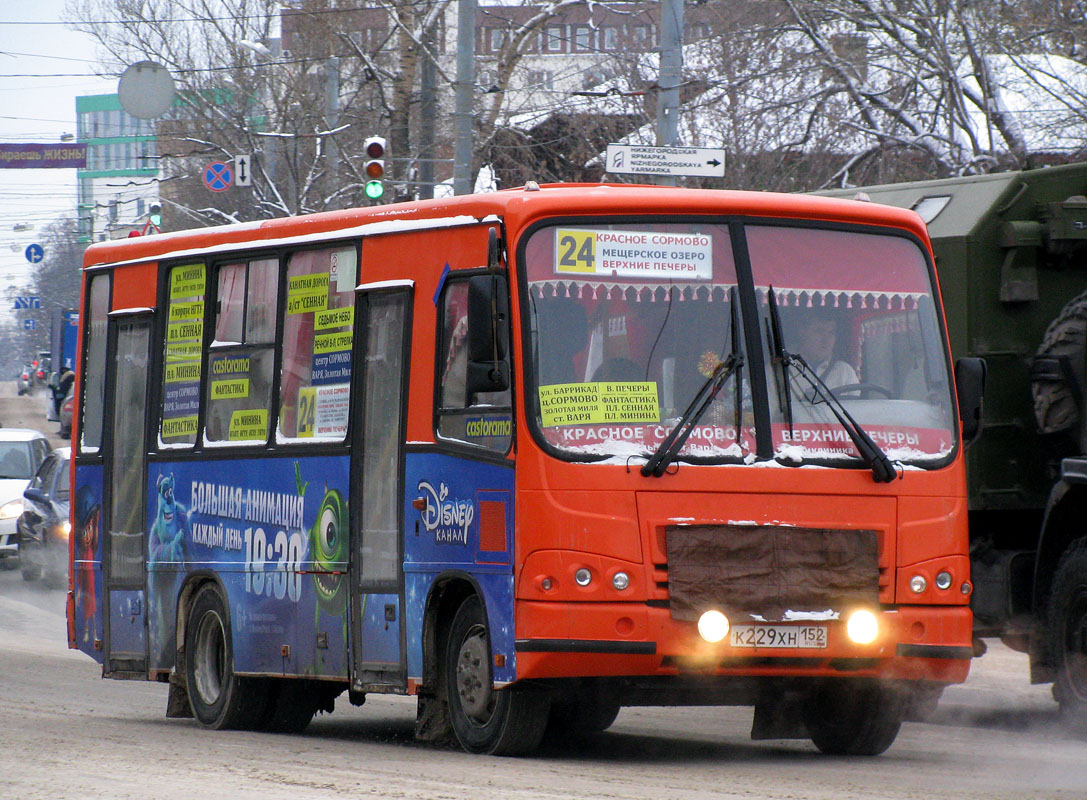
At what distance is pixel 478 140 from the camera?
31.1 meters

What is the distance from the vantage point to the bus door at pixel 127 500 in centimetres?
1266

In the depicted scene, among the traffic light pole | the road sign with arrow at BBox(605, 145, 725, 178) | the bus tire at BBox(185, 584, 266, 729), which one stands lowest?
the bus tire at BBox(185, 584, 266, 729)

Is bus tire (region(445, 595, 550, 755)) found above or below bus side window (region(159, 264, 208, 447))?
below

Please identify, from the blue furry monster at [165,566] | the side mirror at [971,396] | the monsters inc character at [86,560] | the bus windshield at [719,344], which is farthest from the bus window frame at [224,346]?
the side mirror at [971,396]

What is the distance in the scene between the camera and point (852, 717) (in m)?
9.94

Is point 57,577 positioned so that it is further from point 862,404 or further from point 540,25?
point 862,404

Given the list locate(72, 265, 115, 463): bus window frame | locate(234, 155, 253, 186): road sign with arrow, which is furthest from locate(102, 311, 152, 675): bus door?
locate(234, 155, 253, 186): road sign with arrow

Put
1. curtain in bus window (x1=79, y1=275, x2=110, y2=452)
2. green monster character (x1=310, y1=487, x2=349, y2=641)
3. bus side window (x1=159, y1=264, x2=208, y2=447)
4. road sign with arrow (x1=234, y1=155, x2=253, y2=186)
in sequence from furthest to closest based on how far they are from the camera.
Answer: road sign with arrow (x1=234, y1=155, x2=253, y2=186), curtain in bus window (x1=79, y1=275, x2=110, y2=452), bus side window (x1=159, y1=264, x2=208, y2=447), green monster character (x1=310, y1=487, x2=349, y2=641)

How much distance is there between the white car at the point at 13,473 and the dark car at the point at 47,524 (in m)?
1.96

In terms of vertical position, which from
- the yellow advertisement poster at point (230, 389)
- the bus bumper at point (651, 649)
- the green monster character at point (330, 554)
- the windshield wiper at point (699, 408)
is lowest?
the bus bumper at point (651, 649)

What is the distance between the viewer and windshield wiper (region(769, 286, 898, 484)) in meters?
9.10

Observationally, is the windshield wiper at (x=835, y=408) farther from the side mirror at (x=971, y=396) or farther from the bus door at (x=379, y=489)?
the bus door at (x=379, y=489)

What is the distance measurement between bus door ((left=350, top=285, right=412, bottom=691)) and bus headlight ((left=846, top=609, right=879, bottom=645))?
7.59ft

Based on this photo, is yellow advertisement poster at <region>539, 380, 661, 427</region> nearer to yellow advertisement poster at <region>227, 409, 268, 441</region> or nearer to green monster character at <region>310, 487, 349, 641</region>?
green monster character at <region>310, 487, 349, 641</region>
